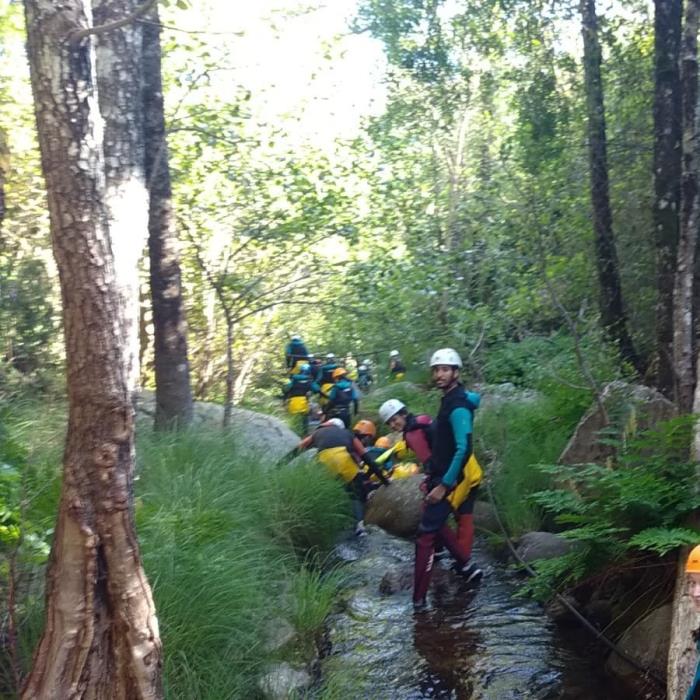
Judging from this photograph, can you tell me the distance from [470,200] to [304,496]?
802 centimetres

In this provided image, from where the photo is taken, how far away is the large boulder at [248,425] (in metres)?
9.89

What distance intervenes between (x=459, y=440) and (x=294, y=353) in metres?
7.79

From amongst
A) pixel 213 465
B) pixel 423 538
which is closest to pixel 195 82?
pixel 213 465

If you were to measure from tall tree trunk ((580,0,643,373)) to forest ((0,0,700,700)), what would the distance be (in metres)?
0.04

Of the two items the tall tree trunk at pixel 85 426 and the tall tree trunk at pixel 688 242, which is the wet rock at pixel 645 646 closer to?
the tall tree trunk at pixel 688 242

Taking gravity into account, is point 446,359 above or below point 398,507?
above

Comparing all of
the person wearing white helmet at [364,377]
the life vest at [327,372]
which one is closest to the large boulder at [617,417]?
the life vest at [327,372]

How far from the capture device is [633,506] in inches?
215

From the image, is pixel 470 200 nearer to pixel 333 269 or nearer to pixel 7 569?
pixel 333 269

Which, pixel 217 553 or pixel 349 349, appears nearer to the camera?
pixel 217 553

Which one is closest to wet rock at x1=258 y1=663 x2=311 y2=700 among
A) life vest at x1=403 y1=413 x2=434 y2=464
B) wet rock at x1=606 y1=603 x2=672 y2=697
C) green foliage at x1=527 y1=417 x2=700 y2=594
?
green foliage at x1=527 y1=417 x2=700 y2=594

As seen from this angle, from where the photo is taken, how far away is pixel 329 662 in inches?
233

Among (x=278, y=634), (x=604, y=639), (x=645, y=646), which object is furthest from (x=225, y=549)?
(x=645, y=646)

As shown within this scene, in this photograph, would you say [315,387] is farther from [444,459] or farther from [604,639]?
[604,639]
